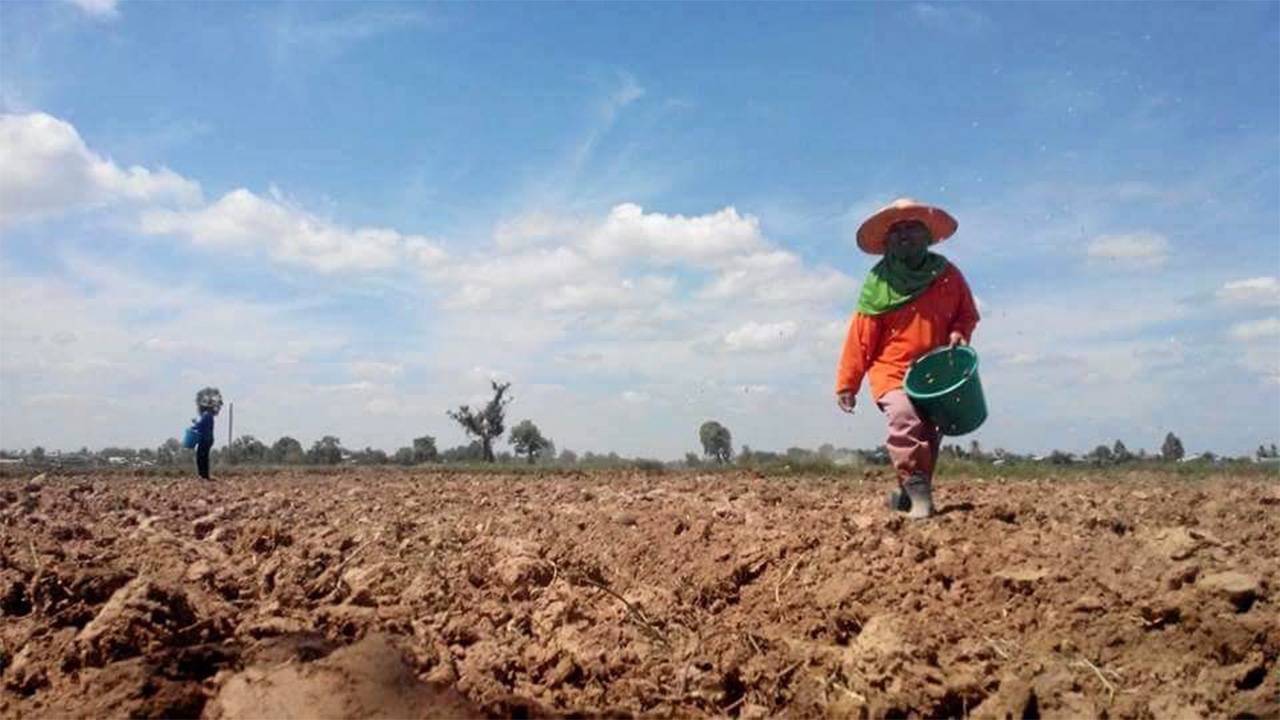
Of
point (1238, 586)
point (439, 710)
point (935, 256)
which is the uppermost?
point (935, 256)

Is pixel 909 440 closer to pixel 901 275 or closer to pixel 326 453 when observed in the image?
pixel 901 275

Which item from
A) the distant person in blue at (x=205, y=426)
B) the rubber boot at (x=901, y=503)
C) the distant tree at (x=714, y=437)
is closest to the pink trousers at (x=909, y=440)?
the rubber boot at (x=901, y=503)

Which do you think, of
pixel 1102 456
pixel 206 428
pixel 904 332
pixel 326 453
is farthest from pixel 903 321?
pixel 326 453

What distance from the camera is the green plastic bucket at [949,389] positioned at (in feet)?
18.1

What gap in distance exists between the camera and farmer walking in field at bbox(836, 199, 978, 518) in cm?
561

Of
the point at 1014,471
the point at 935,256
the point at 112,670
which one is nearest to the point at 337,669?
the point at 112,670

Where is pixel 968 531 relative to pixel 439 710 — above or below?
above

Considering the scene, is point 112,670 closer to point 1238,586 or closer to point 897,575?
point 897,575

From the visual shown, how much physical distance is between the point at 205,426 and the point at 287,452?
2991 cm

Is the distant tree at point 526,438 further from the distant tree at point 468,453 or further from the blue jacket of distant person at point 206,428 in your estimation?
the blue jacket of distant person at point 206,428

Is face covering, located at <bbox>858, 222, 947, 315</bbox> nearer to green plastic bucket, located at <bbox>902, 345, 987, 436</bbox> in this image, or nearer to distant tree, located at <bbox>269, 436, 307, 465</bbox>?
green plastic bucket, located at <bbox>902, 345, 987, 436</bbox>

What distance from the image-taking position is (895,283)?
594cm

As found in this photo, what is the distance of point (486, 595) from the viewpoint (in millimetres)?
4469

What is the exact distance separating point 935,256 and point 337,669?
3.85 m
